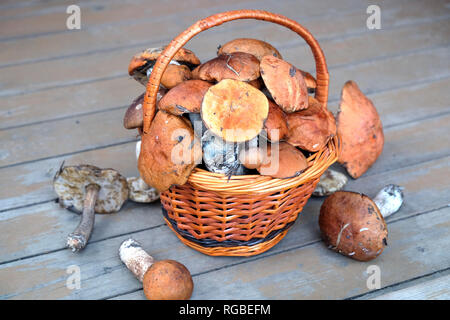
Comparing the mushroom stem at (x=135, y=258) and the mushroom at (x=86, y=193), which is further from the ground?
the mushroom at (x=86, y=193)

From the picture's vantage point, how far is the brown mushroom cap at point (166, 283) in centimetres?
134

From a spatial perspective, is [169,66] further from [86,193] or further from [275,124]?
[86,193]

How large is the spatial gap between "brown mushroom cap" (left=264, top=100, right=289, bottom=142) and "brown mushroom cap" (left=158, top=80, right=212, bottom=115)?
0.19 metres

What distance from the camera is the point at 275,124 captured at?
1356 mm

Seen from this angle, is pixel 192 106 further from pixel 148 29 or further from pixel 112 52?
pixel 148 29

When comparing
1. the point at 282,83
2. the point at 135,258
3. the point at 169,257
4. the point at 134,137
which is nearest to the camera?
the point at 282,83

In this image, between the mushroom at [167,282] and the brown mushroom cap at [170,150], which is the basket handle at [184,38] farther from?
the mushroom at [167,282]

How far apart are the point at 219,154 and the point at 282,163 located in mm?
172

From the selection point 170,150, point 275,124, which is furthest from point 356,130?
point 170,150

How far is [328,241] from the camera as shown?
Answer: 156 cm

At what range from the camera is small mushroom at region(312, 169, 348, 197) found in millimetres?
1808

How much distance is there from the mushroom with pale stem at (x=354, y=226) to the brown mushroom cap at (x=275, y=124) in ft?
0.97

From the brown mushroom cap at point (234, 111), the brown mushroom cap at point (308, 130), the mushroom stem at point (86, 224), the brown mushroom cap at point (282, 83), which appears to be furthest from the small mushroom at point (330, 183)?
the mushroom stem at point (86, 224)

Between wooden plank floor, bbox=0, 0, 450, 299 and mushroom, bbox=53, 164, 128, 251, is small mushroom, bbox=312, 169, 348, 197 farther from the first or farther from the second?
mushroom, bbox=53, 164, 128, 251
